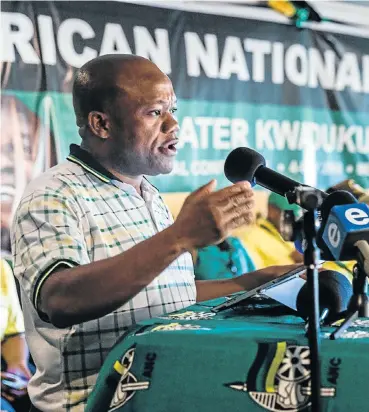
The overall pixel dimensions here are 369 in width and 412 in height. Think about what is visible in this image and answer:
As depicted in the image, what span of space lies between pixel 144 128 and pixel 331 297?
635mm

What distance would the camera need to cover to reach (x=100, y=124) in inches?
68.4

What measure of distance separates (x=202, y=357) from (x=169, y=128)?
734 millimetres

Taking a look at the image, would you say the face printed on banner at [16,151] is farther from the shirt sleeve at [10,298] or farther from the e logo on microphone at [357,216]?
the e logo on microphone at [357,216]

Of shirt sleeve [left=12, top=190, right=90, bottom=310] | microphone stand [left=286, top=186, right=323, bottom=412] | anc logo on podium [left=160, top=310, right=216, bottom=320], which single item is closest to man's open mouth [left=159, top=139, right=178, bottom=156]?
shirt sleeve [left=12, top=190, right=90, bottom=310]

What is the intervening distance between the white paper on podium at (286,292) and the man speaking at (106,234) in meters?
0.17

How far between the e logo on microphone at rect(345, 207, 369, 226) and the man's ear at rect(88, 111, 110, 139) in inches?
31.1

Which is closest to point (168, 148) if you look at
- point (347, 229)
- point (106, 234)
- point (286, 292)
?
point (106, 234)

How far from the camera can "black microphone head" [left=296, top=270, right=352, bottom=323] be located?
126 cm

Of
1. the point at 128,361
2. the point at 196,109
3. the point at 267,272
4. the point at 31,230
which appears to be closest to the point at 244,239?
the point at 196,109

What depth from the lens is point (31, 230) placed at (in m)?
1.44

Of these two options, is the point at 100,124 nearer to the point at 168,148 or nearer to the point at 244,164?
the point at 168,148

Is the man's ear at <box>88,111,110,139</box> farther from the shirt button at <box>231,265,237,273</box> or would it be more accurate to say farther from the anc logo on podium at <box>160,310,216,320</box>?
the shirt button at <box>231,265,237,273</box>

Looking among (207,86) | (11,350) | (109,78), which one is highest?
(207,86)

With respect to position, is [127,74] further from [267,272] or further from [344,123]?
[344,123]
